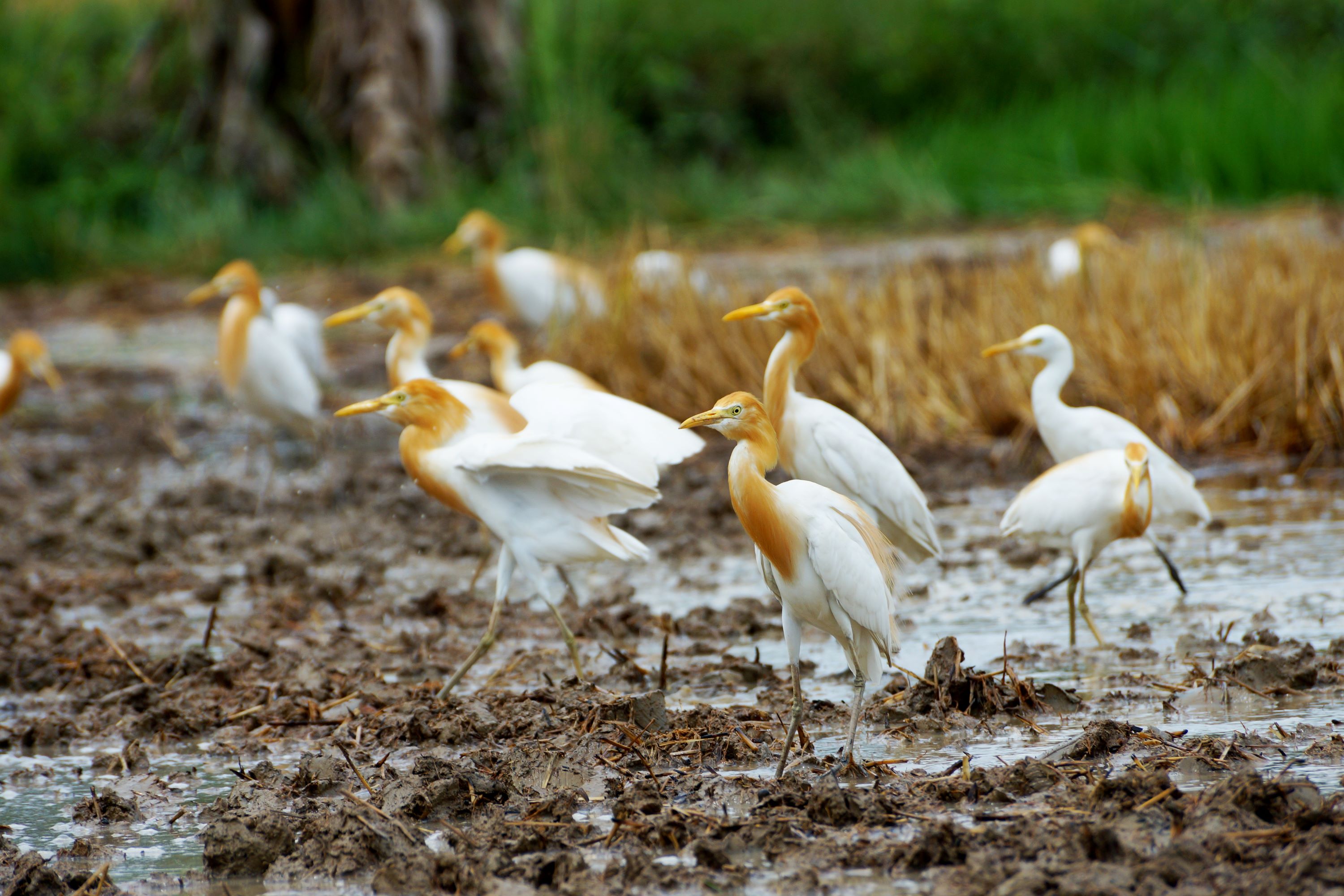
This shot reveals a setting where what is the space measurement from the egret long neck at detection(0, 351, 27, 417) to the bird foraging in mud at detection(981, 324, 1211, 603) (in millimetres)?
6057

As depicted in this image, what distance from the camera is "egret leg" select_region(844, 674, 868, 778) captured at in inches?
125

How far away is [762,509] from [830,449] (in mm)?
1602

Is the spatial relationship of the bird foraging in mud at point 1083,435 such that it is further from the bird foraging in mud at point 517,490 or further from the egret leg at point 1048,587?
the bird foraging in mud at point 517,490

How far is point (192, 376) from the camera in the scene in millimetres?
10680

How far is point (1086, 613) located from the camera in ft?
14.1

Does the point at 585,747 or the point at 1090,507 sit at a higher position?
the point at 1090,507

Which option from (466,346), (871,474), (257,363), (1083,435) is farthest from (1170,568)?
(257,363)

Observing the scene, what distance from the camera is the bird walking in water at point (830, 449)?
473 cm

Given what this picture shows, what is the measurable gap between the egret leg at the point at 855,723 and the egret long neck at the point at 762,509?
1.01ft

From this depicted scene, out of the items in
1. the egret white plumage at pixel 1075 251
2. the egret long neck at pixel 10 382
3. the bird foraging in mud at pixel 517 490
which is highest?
the bird foraging in mud at pixel 517 490

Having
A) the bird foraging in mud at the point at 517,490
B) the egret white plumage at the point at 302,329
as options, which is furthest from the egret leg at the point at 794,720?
the egret white plumage at the point at 302,329

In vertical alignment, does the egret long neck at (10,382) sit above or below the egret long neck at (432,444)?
below

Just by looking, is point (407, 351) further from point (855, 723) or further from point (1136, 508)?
point (855, 723)

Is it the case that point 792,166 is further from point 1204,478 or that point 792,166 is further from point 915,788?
point 915,788
